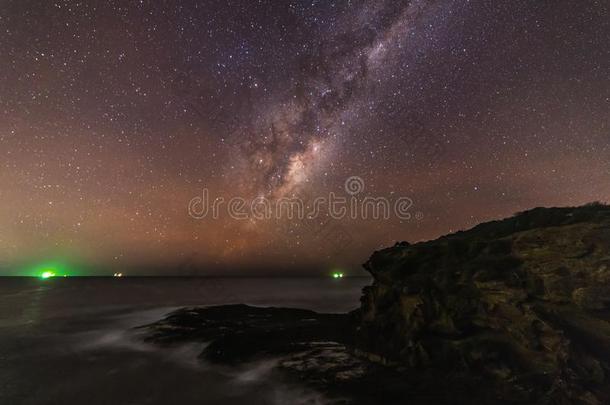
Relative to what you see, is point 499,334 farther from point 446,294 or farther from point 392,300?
point 392,300

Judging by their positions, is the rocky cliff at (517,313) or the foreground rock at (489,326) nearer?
the rocky cliff at (517,313)

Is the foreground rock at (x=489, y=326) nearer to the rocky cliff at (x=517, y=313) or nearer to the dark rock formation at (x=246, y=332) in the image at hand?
the rocky cliff at (x=517, y=313)

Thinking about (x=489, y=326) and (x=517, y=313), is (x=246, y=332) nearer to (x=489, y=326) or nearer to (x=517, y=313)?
(x=489, y=326)

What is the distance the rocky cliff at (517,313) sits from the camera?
574 inches

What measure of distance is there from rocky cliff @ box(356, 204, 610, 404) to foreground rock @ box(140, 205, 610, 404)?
1.8 inches

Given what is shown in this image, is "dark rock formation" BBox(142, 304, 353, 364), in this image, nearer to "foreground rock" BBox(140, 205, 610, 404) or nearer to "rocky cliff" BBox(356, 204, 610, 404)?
"foreground rock" BBox(140, 205, 610, 404)

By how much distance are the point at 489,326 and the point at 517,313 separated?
146 cm

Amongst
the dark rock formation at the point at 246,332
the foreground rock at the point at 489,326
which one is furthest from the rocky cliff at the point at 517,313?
the dark rock formation at the point at 246,332

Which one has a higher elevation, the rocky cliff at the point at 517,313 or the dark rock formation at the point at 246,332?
the rocky cliff at the point at 517,313

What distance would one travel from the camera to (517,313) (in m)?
16.5

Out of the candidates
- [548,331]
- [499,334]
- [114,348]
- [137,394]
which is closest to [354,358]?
[499,334]

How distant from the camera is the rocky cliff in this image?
574 inches

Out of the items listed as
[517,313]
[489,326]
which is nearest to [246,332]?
[489,326]

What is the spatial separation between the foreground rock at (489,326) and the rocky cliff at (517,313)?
4cm
